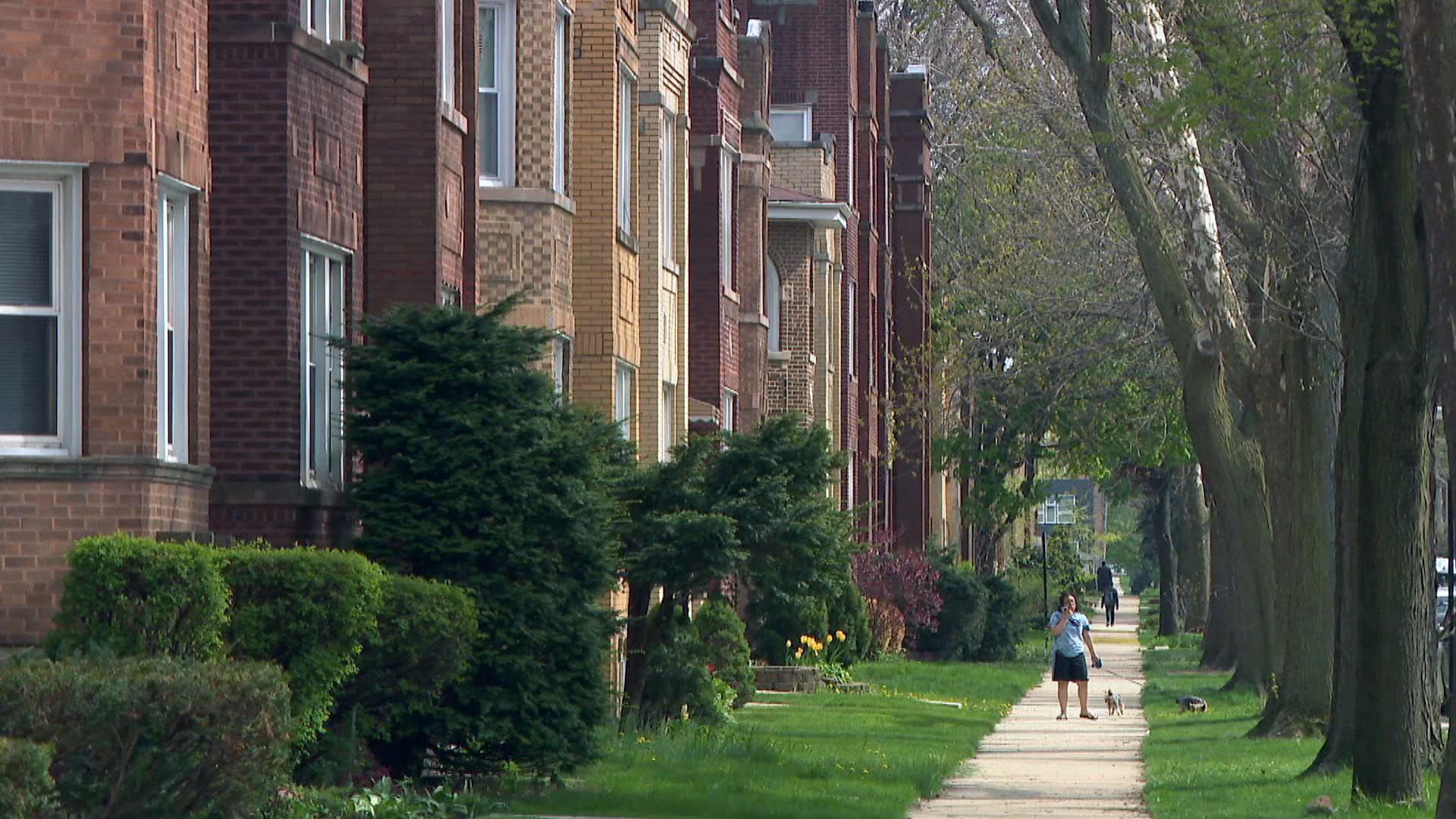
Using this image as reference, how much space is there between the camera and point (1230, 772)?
19703mm

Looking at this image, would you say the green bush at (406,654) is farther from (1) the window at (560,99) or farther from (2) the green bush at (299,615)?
(1) the window at (560,99)

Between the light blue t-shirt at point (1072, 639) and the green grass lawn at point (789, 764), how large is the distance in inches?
44.0

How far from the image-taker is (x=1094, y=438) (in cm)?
4197

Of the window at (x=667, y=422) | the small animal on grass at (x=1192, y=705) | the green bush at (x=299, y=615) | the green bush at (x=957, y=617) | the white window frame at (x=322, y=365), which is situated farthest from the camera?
the green bush at (x=957, y=617)

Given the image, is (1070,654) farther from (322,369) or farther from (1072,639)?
(322,369)

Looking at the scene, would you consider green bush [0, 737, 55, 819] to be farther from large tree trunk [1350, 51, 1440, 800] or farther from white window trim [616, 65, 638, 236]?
white window trim [616, 65, 638, 236]

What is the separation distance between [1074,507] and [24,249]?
102 m

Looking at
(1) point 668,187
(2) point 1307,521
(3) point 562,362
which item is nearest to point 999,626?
(1) point 668,187

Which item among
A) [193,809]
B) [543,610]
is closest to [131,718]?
[193,809]

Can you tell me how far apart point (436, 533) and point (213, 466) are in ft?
4.80

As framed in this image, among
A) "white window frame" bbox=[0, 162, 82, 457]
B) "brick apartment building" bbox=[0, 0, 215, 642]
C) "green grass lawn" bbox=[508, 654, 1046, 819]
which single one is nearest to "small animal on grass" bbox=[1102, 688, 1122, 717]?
"green grass lawn" bbox=[508, 654, 1046, 819]

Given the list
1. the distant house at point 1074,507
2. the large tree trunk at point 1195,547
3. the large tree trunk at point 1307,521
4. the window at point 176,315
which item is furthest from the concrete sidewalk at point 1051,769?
the distant house at point 1074,507

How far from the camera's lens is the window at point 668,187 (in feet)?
89.6

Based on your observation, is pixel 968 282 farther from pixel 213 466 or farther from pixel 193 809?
pixel 193 809
